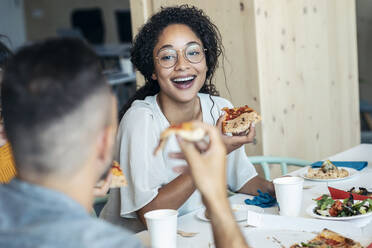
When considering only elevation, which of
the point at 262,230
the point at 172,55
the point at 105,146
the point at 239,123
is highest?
the point at 172,55

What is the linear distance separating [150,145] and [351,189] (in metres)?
0.76

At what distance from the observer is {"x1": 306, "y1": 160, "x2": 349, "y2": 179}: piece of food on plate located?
216 centimetres

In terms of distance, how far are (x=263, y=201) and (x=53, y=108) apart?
3.87 feet

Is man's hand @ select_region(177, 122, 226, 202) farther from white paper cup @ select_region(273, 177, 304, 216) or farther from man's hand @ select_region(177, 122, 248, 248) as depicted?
white paper cup @ select_region(273, 177, 304, 216)

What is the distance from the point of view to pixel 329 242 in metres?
1.49

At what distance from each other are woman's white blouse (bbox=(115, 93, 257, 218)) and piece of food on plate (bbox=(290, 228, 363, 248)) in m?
0.65

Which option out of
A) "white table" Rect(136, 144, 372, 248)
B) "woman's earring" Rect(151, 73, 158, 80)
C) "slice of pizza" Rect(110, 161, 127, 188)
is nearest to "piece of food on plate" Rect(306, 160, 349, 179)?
"white table" Rect(136, 144, 372, 248)

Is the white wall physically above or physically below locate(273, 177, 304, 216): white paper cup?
above

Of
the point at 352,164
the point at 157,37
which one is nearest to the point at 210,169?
the point at 157,37

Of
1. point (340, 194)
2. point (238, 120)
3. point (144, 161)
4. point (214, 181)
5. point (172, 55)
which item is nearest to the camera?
point (214, 181)

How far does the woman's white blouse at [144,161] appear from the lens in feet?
6.57

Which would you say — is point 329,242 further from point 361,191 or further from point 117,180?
point 117,180

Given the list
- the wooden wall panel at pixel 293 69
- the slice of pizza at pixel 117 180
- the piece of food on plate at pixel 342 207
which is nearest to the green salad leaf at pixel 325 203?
the piece of food on plate at pixel 342 207

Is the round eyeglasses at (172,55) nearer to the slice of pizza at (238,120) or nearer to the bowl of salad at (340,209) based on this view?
the slice of pizza at (238,120)
